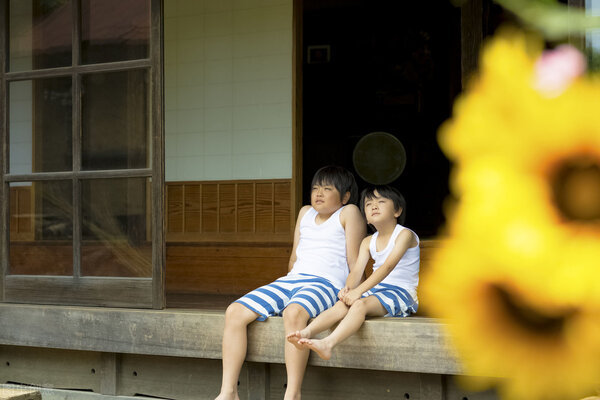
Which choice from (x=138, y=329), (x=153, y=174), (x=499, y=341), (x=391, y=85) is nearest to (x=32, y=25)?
(x=153, y=174)

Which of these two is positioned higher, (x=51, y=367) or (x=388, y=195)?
(x=388, y=195)

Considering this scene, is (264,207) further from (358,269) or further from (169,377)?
(358,269)

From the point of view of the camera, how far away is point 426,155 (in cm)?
875

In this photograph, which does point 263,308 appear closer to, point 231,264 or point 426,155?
point 231,264

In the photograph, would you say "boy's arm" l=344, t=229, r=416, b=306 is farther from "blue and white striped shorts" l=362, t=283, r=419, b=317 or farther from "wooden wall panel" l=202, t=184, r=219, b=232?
"wooden wall panel" l=202, t=184, r=219, b=232

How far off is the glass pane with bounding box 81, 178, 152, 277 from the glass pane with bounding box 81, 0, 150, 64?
64 cm

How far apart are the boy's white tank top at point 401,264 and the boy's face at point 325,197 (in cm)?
24

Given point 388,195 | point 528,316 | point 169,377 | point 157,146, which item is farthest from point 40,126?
point 528,316

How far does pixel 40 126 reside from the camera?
13.2 ft

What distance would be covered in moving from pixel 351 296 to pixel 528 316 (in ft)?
9.51

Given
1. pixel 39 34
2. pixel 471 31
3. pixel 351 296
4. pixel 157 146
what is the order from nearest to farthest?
pixel 351 296
pixel 157 146
pixel 39 34
pixel 471 31

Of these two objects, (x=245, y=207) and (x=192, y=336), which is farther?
(x=245, y=207)

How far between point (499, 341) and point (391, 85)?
29.0 ft

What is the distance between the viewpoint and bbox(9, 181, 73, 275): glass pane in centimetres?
397
